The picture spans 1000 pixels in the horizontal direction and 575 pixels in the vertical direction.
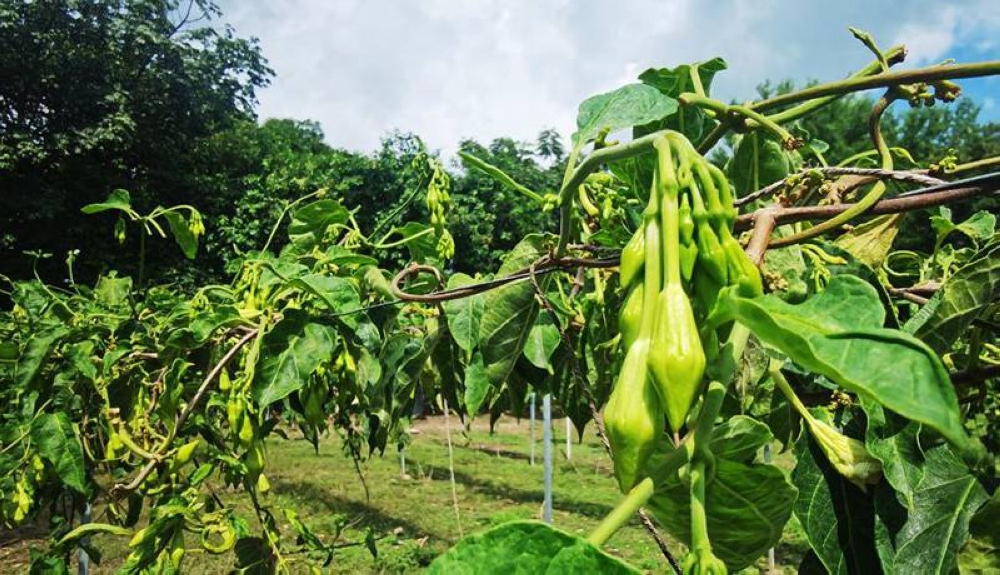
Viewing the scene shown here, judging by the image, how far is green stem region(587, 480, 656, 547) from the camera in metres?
0.29

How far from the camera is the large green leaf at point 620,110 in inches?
21.2

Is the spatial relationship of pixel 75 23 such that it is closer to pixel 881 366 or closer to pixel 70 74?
pixel 70 74

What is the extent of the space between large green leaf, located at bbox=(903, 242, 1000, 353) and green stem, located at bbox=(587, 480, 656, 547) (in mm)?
358

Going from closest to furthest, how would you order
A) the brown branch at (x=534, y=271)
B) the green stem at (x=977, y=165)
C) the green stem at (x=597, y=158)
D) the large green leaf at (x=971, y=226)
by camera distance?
the green stem at (x=597, y=158) < the green stem at (x=977, y=165) < the brown branch at (x=534, y=271) < the large green leaf at (x=971, y=226)

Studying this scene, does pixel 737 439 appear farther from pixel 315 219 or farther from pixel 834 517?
pixel 315 219

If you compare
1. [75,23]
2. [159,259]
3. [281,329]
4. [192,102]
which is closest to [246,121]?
[192,102]

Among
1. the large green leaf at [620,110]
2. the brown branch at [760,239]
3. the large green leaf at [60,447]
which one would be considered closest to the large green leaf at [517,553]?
the brown branch at [760,239]

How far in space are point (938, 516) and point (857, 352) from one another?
383mm

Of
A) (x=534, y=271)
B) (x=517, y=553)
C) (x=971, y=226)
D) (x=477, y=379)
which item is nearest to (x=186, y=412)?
(x=477, y=379)

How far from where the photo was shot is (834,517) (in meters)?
0.53

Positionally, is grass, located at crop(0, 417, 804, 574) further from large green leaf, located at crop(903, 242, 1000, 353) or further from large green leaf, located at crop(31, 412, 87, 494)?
large green leaf, located at crop(903, 242, 1000, 353)

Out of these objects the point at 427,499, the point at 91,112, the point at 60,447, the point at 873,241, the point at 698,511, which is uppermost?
the point at 91,112

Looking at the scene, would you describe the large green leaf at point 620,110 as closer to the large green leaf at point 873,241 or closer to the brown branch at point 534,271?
the brown branch at point 534,271

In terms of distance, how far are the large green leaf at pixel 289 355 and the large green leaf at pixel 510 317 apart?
0.88ft
